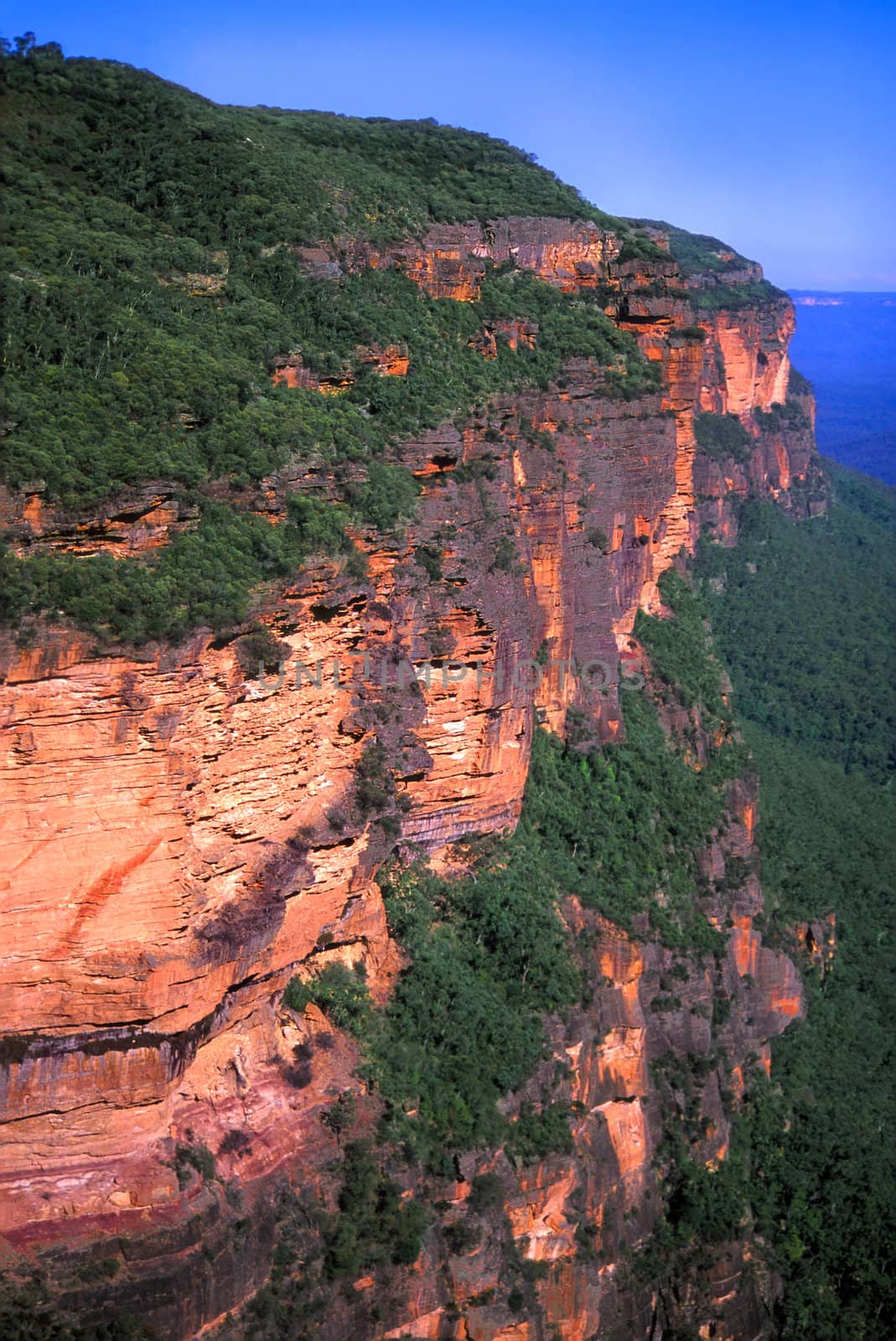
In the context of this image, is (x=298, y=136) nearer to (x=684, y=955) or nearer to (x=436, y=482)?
(x=436, y=482)

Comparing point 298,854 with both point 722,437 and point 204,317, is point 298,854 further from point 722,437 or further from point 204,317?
point 722,437

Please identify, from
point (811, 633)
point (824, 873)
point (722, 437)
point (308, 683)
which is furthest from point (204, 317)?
point (722, 437)

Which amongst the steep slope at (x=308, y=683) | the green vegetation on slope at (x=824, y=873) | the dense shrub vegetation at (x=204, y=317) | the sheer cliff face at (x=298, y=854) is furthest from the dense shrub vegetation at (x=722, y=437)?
the sheer cliff face at (x=298, y=854)

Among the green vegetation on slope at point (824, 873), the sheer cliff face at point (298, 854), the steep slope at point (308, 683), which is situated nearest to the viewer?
the sheer cliff face at point (298, 854)

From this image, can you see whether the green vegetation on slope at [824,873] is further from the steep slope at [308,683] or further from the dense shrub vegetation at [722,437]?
the dense shrub vegetation at [722,437]

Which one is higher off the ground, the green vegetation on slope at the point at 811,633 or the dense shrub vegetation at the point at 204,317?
the dense shrub vegetation at the point at 204,317

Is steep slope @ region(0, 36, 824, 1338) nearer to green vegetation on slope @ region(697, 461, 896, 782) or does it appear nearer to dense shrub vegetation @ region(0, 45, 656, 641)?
dense shrub vegetation @ region(0, 45, 656, 641)
